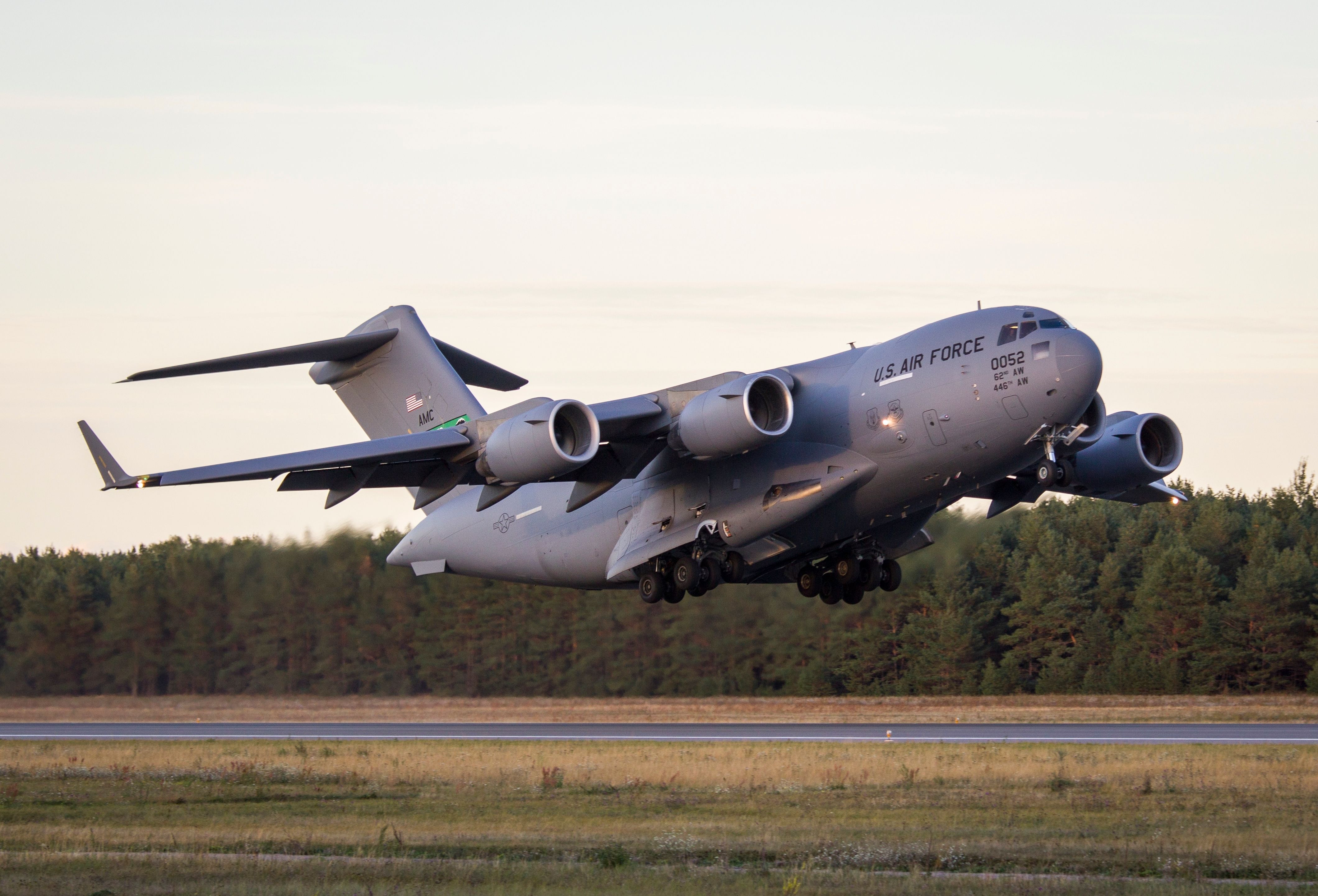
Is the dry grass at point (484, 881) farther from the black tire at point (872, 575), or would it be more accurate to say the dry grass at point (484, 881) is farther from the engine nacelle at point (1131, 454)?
the engine nacelle at point (1131, 454)

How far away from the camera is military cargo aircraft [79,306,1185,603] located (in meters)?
16.8

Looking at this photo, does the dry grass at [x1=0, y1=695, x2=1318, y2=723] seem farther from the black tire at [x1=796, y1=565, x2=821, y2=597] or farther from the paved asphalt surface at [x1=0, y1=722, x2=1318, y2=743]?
the black tire at [x1=796, y1=565, x2=821, y2=597]

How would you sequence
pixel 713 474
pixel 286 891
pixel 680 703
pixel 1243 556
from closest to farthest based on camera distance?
pixel 286 891
pixel 713 474
pixel 680 703
pixel 1243 556

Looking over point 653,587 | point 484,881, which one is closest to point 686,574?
point 653,587

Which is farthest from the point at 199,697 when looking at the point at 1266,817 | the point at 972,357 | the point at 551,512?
the point at 1266,817

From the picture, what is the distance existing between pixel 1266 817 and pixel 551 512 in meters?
10.9

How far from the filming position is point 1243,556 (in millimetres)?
36938

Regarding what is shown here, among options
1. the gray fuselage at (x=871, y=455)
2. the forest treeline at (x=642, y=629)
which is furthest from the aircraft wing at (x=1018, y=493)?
the forest treeline at (x=642, y=629)

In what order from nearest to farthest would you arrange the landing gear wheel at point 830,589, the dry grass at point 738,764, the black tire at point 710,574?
the dry grass at point 738,764 → the black tire at point 710,574 → the landing gear wheel at point 830,589

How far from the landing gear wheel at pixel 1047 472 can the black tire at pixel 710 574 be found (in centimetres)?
454

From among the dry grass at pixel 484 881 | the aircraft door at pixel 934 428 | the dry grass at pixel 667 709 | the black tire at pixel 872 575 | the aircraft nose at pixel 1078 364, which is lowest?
the dry grass at pixel 667 709

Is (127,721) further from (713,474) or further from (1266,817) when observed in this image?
(1266,817)

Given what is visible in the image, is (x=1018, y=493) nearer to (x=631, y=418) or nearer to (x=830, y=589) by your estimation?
(x=830, y=589)

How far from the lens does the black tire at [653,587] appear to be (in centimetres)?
1972
